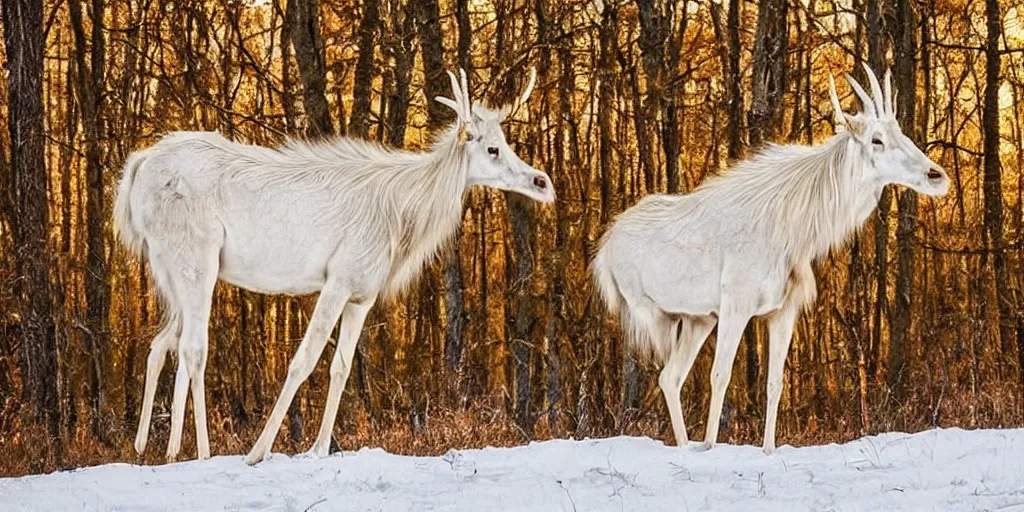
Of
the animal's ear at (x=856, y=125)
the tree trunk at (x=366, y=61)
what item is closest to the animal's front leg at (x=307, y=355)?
the animal's ear at (x=856, y=125)

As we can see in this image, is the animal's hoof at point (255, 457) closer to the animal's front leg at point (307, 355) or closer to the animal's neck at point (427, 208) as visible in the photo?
the animal's front leg at point (307, 355)

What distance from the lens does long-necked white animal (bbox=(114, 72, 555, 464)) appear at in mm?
8383

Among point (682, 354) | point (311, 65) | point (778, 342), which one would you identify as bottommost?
point (682, 354)

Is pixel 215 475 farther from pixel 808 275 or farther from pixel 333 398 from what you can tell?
pixel 808 275

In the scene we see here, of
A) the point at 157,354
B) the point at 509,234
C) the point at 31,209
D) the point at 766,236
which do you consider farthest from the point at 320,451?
the point at 509,234

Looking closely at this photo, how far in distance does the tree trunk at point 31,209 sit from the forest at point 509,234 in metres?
0.02

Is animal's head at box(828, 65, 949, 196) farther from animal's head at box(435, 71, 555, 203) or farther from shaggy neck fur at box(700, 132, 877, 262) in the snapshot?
animal's head at box(435, 71, 555, 203)

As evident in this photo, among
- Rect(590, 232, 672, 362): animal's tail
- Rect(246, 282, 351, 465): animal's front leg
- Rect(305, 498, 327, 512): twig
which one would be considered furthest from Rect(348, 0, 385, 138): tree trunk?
Rect(305, 498, 327, 512): twig

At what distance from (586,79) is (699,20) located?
2.44 m

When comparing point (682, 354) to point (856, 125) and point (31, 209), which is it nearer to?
point (856, 125)

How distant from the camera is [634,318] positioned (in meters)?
9.65

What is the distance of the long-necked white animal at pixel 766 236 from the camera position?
8578 millimetres

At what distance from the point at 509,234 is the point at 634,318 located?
12281 millimetres

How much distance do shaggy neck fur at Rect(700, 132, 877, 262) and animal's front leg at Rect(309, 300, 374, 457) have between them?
111 inches
